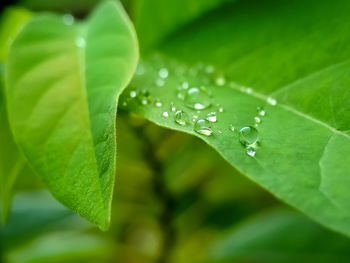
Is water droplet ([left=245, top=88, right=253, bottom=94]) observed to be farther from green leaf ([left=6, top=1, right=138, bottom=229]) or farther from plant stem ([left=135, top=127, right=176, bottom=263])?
plant stem ([left=135, top=127, right=176, bottom=263])

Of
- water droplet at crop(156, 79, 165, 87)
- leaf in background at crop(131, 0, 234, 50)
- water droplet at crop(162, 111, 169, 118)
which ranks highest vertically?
leaf in background at crop(131, 0, 234, 50)

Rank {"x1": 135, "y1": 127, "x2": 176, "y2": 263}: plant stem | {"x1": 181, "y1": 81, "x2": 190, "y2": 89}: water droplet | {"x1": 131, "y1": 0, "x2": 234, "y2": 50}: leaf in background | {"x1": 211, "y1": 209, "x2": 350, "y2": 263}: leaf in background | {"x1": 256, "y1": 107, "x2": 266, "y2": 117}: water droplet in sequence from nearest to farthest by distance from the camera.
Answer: {"x1": 256, "y1": 107, "x2": 266, "y2": 117}: water droplet < {"x1": 181, "y1": 81, "x2": 190, "y2": 89}: water droplet < {"x1": 131, "y1": 0, "x2": 234, "y2": 50}: leaf in background < {"x1": 135, "y1": 127, "x2": 176, "y2": 263}: plant stem < {"x1": 211, "y1": 209, "x2": 350, "y2": 263}: leaf in background

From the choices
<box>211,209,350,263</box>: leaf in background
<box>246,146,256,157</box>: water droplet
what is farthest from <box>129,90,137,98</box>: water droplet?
<box>211,209,350,263</box>: leaf in background

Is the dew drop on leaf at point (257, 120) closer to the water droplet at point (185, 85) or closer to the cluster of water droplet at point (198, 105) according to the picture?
the cluster of water droplet at point (198, 105)

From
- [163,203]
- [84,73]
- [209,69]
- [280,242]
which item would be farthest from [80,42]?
[280,242]

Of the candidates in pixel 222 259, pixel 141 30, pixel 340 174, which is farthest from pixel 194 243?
pixel 340 174

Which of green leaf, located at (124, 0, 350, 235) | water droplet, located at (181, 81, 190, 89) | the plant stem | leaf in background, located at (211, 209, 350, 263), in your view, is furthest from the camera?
leaf in background, located at (211, 209, 350, 263)

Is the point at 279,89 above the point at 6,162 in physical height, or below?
above

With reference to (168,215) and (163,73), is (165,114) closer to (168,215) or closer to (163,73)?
(163,73)
